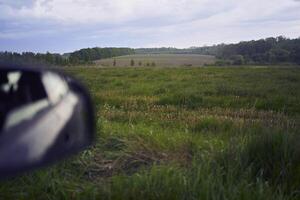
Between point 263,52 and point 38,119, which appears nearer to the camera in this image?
point 38,119

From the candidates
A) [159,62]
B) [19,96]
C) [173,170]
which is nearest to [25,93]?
[19,96]

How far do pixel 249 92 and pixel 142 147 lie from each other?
12502 millimetres

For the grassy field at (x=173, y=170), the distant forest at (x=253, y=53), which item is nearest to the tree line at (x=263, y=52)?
the distant forest at (x=253, y=53)

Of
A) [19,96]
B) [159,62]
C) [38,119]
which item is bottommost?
[159,62]

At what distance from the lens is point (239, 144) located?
4633 millimetres

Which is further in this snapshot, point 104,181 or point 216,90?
point 216,90

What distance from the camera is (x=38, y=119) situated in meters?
1.70

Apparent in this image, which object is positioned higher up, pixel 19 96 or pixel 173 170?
pixel 19 96

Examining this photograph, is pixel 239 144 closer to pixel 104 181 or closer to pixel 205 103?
pixel 104 181

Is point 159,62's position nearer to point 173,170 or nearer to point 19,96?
point 173,170

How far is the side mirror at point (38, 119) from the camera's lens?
4.87 ft

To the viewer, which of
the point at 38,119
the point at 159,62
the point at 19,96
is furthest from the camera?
the point at 159,62

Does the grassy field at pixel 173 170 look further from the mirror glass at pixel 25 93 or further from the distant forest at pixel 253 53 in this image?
the distant forest at pixel 253 53

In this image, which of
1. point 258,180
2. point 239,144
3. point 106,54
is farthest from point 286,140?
point 106,54
